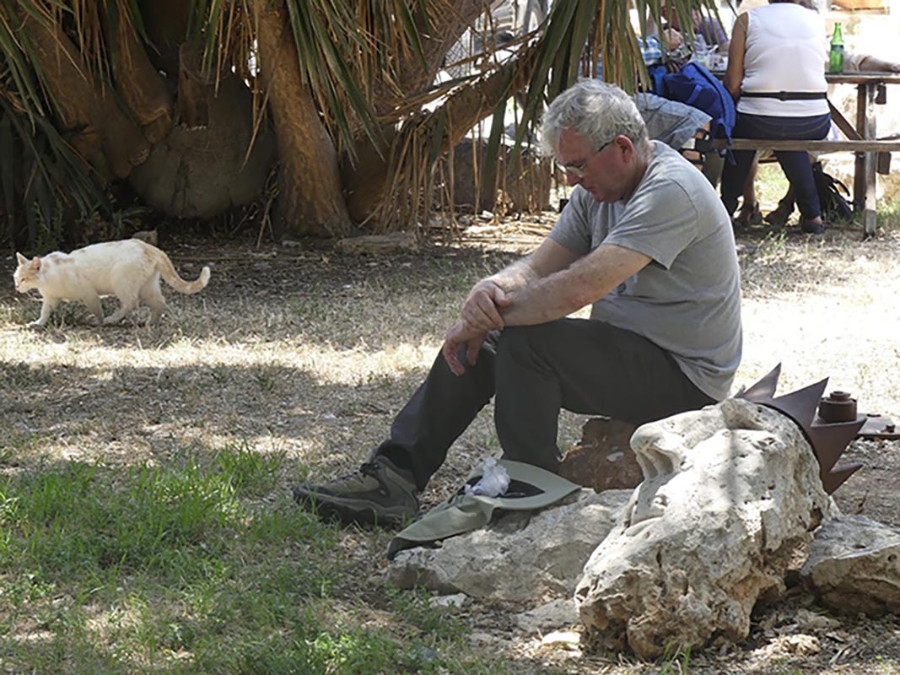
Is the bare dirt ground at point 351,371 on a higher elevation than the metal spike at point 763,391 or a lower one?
lower

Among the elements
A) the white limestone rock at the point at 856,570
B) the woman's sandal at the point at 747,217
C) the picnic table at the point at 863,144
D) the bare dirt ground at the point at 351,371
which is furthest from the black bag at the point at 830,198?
the white limestone rock at the point at 856,570

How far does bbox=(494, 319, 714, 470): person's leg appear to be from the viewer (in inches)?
154

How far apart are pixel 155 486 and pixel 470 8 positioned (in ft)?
18.9

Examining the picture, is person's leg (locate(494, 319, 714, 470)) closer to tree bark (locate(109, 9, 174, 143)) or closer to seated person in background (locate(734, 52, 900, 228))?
tree bark (locate(109, 9, 174, 143))

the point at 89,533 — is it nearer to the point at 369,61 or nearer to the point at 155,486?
the point at 155,486

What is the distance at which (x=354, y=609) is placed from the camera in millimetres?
3520

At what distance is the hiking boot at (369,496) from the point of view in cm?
414

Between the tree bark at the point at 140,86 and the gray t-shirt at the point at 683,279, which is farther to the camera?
the tree bark at the point at 140,86

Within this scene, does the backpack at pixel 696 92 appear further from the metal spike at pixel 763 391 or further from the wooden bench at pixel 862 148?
the metal spike at pixel 763 391

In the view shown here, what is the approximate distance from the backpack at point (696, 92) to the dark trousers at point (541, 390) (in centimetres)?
599

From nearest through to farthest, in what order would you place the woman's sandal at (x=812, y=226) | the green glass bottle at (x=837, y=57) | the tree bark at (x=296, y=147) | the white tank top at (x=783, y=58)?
the tree bark at (x=296, y=147), the white tank top at (x=783, y=58), the woman's sandal at (x=812, y=226), the green glass bottle at (x=837, y=57)

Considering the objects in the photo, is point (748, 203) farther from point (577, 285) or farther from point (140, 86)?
point (577, 285)

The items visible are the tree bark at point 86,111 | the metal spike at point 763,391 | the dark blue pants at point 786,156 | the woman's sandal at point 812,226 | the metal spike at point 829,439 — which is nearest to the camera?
the metal spike at point 829,439

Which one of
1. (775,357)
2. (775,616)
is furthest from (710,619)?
(775,357)
